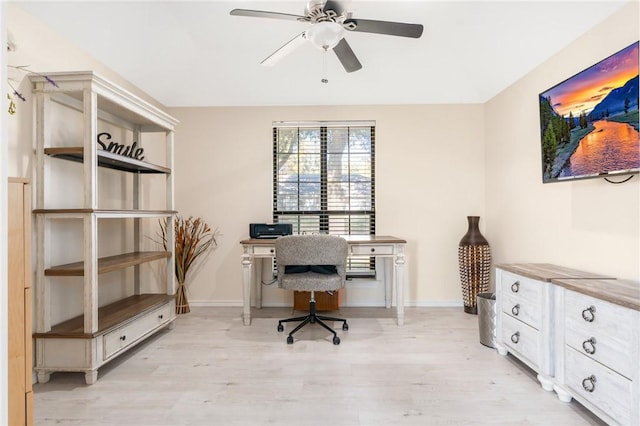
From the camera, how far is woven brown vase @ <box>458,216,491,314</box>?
135 inches

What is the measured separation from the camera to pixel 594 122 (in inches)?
81.7

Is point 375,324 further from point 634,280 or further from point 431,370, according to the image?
point 634,280

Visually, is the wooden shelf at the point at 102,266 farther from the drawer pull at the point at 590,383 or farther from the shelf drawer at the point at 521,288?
the drawer pull at the point at 590,383

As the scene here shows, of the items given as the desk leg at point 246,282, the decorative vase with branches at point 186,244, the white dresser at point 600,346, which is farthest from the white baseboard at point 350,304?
the white dresser at point 600,346

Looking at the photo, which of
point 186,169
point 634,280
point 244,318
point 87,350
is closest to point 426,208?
point 634,280

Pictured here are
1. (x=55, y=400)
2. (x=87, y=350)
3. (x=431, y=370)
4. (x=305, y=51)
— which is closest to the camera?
(x=55, y=400)

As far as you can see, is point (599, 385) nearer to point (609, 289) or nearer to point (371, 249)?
point (609, 289)

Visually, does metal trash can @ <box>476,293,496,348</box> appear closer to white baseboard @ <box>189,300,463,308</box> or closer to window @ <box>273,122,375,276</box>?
white baseboard @ <box>189,300,463,308</box>

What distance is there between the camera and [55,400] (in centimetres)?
193

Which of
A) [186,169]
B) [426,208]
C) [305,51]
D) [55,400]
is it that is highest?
[305,51]

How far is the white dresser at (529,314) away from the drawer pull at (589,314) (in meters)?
0.26

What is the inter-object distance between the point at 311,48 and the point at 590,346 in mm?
2982

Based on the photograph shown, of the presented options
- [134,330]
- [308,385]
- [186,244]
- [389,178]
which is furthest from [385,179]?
[134,330]

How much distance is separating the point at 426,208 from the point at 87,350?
3.29 m
